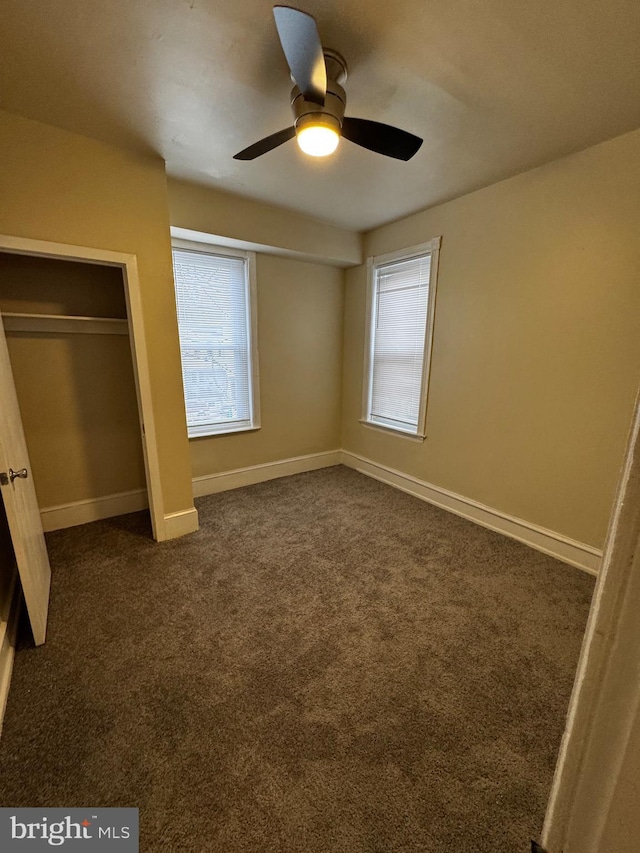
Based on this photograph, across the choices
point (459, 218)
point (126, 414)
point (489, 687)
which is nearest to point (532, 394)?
point (459, 218)

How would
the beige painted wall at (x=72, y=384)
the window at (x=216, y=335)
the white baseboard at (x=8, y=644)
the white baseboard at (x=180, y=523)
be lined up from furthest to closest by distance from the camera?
the window at (x=216, y=335)
the white baseboard at (x=180, y=523)
the beige painted wall at (x=72, y=384)
the white baseboard at (x=8, y=644)

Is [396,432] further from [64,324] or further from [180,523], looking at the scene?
[64,324]

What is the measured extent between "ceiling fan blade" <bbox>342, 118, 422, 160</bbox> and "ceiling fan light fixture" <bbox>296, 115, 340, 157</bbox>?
0.10 m

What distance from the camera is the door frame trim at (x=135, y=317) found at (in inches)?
76.5

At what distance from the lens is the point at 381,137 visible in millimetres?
1584

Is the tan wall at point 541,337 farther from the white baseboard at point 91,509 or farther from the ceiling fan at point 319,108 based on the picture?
the white baseboard at point 91,509

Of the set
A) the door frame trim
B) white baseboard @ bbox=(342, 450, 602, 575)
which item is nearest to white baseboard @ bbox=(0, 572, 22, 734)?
the door frame trim

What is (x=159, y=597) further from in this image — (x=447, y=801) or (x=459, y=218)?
(x=459, y=218)

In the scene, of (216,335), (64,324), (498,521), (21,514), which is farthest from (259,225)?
(498,521)

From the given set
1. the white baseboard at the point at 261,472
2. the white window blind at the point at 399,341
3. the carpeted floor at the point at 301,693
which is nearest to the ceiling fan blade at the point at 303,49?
the white window blind at the point at 399,341

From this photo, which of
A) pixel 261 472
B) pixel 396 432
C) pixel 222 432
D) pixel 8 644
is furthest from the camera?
pixel 261 472

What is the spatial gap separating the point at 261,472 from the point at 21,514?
2241 millimetres

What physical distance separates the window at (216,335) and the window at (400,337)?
127 centimetres

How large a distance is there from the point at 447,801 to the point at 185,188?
367 cm
